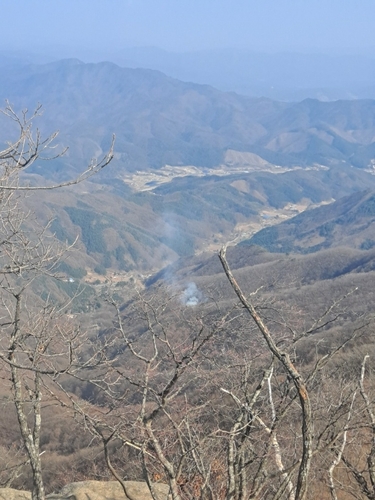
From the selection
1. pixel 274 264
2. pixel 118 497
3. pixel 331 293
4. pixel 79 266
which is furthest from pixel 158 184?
pixel 118 497

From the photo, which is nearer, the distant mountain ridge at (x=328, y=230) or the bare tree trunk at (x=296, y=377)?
the bare tree trunk at (x=296, y=377)

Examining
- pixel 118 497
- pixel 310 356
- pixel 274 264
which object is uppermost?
pixel 118 497

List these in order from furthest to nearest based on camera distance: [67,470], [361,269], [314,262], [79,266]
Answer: [79,266], [314,262], [361,269], [67,470]

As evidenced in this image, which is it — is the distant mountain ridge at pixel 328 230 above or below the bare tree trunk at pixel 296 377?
below

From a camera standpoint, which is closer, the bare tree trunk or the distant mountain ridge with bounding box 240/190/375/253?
the bare tree trunk

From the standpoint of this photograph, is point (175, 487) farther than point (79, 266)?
No

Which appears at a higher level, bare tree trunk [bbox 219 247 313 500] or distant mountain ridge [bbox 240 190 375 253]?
bare tree trunk [bbox 219 247 313 500]

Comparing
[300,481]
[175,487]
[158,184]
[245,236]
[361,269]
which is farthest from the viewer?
[158,184]

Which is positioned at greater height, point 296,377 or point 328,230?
point 296,377

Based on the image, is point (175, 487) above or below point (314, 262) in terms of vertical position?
above

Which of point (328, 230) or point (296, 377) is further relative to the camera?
point (328, 230)

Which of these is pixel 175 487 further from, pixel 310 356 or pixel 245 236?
pixel 245 236
